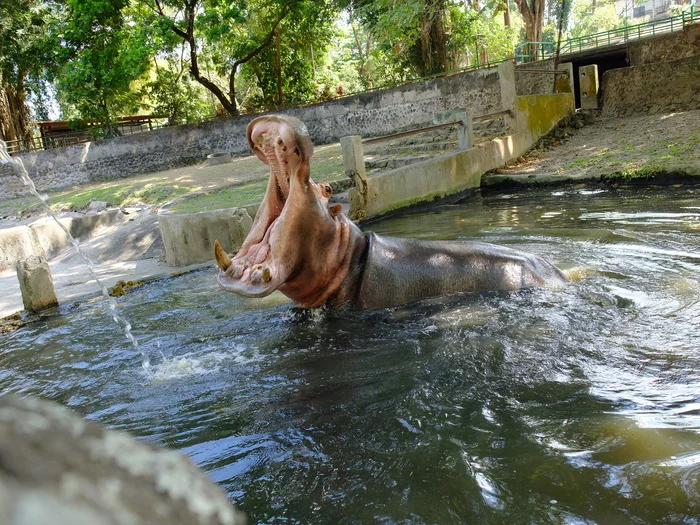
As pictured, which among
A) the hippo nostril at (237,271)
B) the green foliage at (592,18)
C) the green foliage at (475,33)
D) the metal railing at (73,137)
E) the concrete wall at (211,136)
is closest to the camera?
the hippo nostril at (237,271)

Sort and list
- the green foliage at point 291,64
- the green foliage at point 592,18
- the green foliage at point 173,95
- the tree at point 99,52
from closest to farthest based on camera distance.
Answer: the tree at point 99,52, the green foliage at point 291,64, the green foliage at point 173,95, the green foliage at point 592,18

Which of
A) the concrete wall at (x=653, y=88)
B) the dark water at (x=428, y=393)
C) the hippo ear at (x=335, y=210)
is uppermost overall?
the concrete wall at (x=653, y=88)

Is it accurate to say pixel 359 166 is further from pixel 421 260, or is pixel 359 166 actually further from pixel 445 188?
pixel 421 260

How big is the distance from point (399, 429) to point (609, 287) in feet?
7.47

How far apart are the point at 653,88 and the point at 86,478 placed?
1585 centimetres

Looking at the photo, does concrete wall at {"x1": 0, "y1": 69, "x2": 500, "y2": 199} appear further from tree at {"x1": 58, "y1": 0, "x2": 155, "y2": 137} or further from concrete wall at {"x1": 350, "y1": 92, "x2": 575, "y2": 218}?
concrete wall at {"x1": 350, "y1": 92, "x2": 575, "y2": 218}

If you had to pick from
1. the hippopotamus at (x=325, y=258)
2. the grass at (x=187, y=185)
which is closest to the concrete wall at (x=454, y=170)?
the grass at (x=187, y=185)

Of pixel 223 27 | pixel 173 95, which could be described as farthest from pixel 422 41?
pixel 173 95

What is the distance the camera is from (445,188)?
33.1 ft

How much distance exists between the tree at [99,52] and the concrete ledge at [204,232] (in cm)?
1358

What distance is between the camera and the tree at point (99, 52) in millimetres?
18531

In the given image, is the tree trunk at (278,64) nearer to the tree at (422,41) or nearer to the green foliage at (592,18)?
the tree at (422,41)

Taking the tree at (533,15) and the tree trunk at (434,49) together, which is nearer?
the tree at (533,15)

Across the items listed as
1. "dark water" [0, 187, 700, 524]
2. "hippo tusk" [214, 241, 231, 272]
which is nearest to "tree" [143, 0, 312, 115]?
"dark water" [0, 187, 700, 524]
